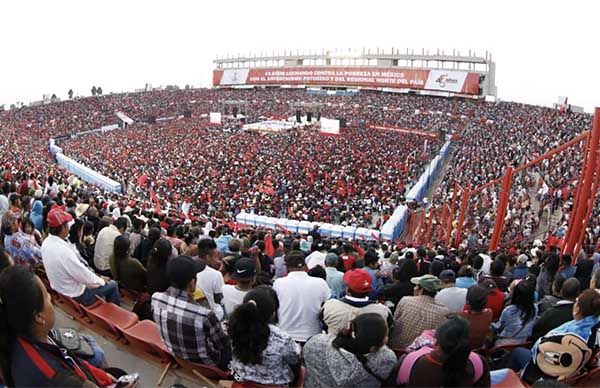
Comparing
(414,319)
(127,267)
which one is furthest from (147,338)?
(414,319)

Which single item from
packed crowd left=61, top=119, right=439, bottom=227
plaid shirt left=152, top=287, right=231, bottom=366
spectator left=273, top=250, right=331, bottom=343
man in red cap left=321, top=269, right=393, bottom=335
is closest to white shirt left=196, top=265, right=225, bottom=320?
spectator left=273, top=250, right=331, bottom=343

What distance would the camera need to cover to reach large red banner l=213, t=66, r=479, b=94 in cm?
5372

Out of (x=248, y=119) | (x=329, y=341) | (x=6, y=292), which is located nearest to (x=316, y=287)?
(x=329, y=341)

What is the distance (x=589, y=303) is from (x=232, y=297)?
2.73 metres

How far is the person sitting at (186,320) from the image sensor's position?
3.37m

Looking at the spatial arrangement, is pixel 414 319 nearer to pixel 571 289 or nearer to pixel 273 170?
pixel 571 289

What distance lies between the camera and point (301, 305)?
13.0 ft

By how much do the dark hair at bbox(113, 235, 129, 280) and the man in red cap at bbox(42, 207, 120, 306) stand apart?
17.0 inches

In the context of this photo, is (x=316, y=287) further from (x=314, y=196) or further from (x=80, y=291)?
(x=314, y=196)

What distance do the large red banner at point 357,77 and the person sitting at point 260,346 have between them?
2109 inches

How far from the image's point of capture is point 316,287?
13.1 ft

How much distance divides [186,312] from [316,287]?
114 centimetres

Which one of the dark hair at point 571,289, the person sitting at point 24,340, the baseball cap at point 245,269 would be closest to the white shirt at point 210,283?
the baseball cap at point 245,269

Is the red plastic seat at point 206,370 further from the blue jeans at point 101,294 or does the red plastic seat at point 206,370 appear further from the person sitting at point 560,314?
the person sitting at point 560,314
